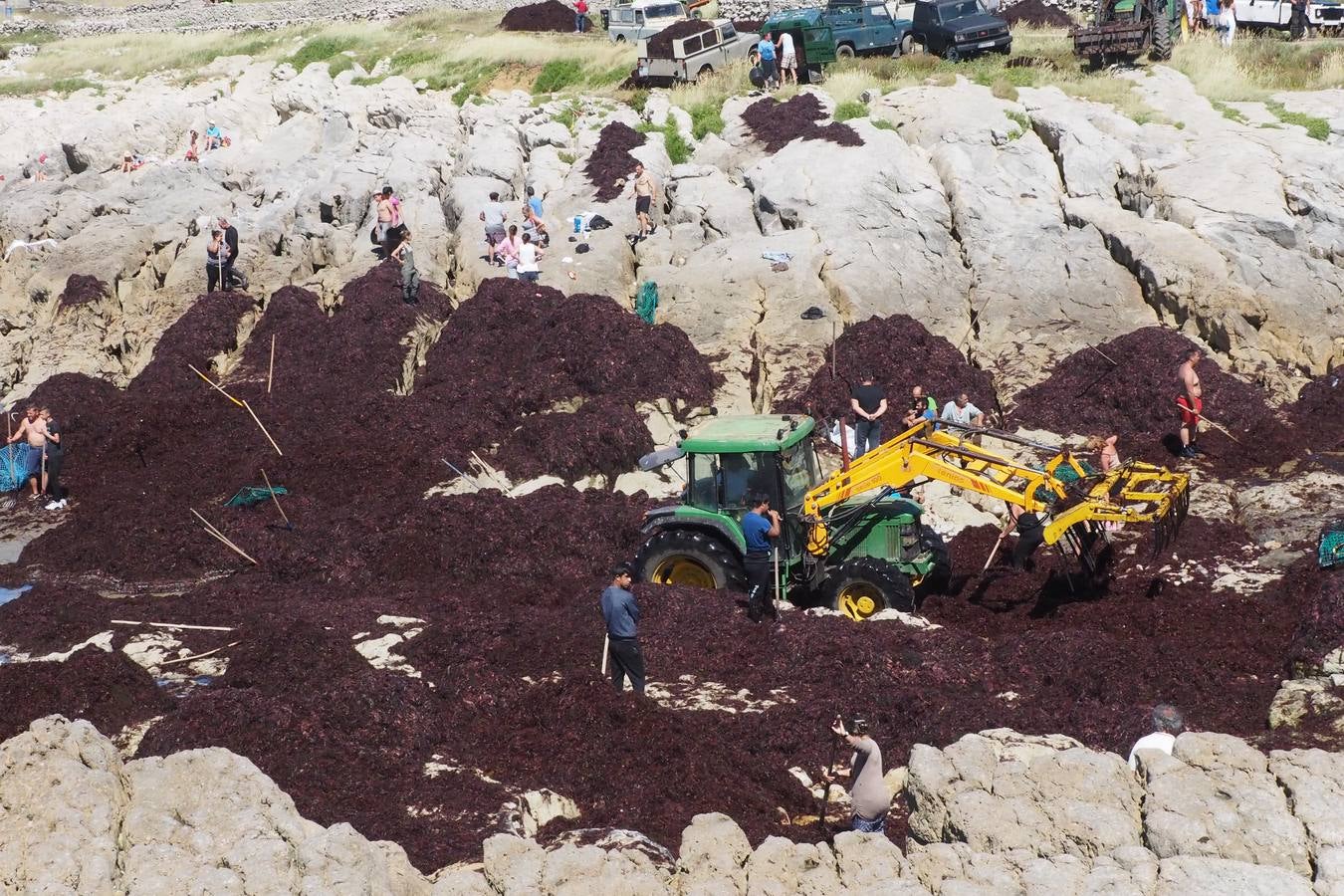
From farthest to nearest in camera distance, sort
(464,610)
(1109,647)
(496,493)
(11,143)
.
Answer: (11,143), (496,493), (464,610), (1109,647)

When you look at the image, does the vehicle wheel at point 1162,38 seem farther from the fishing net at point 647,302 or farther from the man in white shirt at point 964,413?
the man in white shirt at point 964,413

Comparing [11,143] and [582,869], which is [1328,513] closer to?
[582,869]

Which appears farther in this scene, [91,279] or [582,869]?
[91,279]

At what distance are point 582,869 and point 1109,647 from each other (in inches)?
254

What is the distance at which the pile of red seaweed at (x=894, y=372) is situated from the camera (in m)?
21.1

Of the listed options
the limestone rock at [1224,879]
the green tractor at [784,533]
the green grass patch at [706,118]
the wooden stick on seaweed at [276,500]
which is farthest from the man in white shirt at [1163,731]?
the green grass patch at [706,118]

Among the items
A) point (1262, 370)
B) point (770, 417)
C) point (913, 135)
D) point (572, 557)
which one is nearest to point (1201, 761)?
point (770, 417)

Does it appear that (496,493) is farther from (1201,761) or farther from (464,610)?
(1201,761)

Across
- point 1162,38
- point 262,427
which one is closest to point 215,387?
point 262,427

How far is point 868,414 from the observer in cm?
1930

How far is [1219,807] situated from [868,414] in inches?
427

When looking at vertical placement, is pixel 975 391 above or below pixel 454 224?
below

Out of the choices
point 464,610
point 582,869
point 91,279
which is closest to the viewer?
point 582,869

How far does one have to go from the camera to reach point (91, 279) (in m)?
27.4
